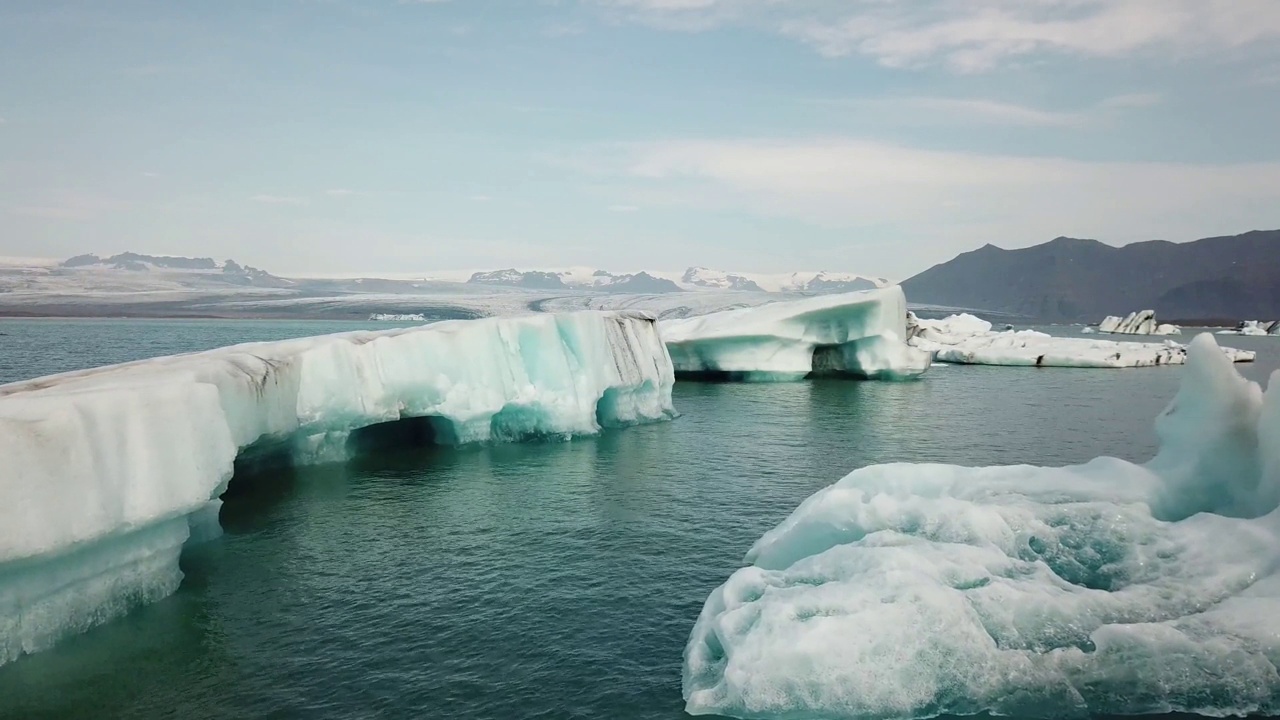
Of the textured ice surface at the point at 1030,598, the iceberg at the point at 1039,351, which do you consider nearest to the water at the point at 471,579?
the textured ice surface at the point at 1030,598

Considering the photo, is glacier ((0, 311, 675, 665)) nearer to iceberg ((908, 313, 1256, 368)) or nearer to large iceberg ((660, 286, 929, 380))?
large iceberg ((660, 286, 929, 380))

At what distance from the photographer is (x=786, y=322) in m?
36.8

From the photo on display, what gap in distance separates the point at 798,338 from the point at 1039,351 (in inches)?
778

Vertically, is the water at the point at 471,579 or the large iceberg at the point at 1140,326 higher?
the large iceberg at the point at 1140,326

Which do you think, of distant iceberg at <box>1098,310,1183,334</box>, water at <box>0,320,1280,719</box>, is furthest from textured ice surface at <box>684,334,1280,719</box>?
distant iceberg at <box>1098,310,1183,334</box>

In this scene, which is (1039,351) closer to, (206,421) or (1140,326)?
(206,421)

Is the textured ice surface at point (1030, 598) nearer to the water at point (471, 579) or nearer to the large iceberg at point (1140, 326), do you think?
the water at point (471, 579)

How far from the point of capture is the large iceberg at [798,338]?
36656 millimetres

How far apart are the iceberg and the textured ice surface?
36261mm

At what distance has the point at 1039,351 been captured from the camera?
4866cm

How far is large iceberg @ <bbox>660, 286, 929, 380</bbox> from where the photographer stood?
120ft

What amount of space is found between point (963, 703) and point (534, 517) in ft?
29.6

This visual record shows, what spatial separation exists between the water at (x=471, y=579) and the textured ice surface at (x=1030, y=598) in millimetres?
1372

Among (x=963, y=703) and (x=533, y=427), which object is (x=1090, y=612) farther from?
(x=533, y=427)
